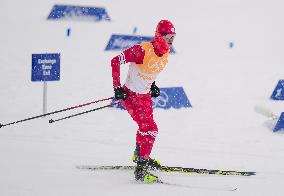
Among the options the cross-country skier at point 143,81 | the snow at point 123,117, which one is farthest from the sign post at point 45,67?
the cross-country skier at point 143,81

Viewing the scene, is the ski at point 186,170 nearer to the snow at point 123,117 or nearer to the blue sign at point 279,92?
the snow at point 123,117

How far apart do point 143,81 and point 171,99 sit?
160 inches

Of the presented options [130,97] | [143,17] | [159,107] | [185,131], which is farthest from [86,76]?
[143,17]

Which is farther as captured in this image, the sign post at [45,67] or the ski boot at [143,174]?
the sign post at [45,67]

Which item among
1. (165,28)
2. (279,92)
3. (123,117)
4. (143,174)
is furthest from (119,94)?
(279,92)

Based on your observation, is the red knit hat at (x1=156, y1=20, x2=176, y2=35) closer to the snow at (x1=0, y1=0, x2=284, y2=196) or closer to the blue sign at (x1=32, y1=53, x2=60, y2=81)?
the snow at (x1=0, y1=0, x2=284, y2=196)

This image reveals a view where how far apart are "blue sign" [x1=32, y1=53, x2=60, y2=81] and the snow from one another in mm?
791

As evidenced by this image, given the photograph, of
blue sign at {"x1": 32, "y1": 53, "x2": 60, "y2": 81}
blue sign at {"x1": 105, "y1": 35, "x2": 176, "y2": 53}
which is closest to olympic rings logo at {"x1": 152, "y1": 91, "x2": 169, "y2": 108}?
blue sign at {"x1": 32, "y1": 53, "x2": 60, "y2": 81}

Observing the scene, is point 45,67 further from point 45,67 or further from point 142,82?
point 142,82

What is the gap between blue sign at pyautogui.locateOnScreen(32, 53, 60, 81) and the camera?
7782 millimetres

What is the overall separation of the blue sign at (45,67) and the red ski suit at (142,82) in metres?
2.77

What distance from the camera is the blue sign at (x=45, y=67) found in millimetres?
7782

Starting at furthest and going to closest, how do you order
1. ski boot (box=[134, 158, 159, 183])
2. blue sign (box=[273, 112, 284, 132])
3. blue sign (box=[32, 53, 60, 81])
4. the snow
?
blue sign (box=[273, 112, 284, 132]) < blue sign (box=[32, 53, 60, 81]) < the snow < ski boot (box=[134, 158, 159, 183])

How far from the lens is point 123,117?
862 cm
